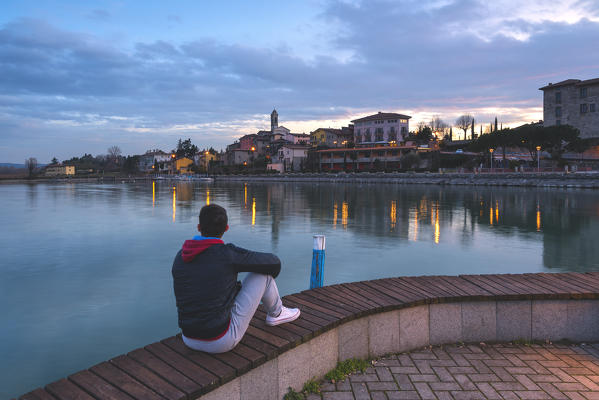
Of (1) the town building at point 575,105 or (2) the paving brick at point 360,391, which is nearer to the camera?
(2) the paving brick at point 360,391

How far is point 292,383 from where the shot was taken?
A: 3.76 metres

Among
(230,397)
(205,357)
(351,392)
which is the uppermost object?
(205,357)

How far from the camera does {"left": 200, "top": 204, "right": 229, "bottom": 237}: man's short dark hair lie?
10.8 ft

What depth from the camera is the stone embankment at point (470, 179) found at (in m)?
46.1

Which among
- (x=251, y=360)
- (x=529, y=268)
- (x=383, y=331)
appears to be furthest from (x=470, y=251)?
(x=251, y=360)

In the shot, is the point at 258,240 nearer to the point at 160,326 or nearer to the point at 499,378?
the point at 160,326

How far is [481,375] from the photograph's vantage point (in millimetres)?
4145

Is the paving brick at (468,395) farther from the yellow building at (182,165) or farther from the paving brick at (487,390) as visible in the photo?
the yellow building at (182,165)

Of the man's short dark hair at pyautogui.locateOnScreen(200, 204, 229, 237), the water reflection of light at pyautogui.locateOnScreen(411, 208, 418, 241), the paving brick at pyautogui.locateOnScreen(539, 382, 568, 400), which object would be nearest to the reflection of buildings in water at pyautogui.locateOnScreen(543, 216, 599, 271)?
the water reflection of light at pyautogui.locateOnScreen(411, 208, 418, 241)

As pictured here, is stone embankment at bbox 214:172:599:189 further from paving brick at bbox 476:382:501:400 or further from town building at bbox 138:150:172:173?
town building at bbox 138:150:172:173

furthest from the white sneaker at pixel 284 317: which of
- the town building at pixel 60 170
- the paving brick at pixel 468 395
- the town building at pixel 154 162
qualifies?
the town building at pixel 60 170

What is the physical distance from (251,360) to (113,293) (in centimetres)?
661

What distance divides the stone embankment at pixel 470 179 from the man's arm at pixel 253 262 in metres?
50.4

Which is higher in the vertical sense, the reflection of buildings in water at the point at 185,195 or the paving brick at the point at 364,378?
the reflection of buildings in water at the point at 185,195
